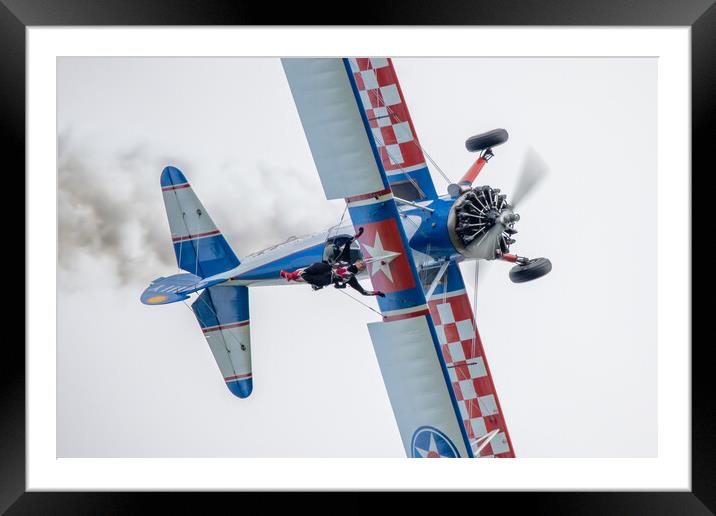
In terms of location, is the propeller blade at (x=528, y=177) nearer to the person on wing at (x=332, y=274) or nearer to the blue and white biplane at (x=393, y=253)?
the blue and white biplane at (x=393, y=253)

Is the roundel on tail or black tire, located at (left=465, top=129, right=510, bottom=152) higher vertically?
black tire, located at (left=465, top=129, right=510, bottom=152)

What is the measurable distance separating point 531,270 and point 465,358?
1112 millimetres

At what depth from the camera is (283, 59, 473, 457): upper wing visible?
614 cm

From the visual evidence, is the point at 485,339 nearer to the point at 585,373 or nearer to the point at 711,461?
the point at 585,373

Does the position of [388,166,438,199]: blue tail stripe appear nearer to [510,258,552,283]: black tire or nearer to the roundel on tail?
[510,258,552,283]: black tire

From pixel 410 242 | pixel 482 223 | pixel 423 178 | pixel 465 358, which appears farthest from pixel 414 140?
pixel 465 358

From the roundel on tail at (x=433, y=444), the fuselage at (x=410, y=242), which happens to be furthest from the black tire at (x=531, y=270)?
the roundel on tail at (x=433, y=444)

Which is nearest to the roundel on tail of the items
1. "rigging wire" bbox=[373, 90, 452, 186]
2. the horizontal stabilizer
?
"rigging wire" bbox=[373, 90, 452, 186]

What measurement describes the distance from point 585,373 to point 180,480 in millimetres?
3225

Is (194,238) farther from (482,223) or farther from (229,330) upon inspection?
(482,223)

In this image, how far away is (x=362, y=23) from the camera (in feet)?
20.4

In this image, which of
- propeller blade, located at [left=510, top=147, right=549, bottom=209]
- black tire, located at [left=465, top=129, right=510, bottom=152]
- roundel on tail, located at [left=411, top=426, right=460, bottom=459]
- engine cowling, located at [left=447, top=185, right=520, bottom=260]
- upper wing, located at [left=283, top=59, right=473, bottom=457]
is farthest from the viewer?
black tire, located at [left=465, top=129, right=510, bottom=152]

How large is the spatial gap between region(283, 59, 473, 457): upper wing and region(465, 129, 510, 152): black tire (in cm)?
107

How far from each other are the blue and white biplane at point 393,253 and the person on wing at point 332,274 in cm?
10
